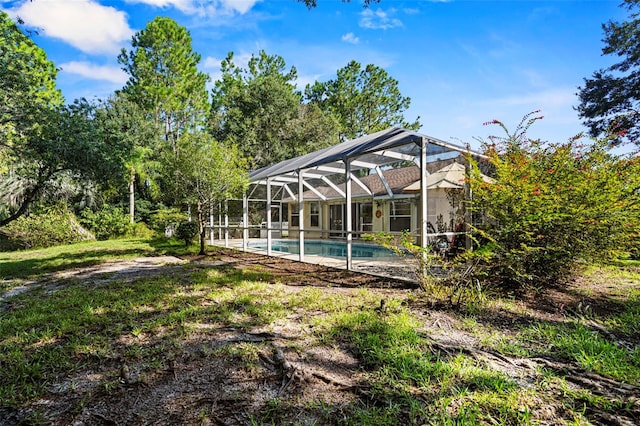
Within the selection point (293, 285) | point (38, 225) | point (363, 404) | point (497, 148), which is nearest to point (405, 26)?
point (497, 148)

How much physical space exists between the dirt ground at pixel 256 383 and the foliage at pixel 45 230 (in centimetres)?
1666

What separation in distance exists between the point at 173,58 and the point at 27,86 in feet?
69.3

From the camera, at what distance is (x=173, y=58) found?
24984 mm

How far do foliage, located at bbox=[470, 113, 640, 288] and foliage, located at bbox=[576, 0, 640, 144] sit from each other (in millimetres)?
11343

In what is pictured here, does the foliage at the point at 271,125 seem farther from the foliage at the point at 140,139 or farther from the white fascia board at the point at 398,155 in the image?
the white fascia board at the point at 398,155

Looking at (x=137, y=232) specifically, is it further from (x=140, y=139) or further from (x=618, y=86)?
(x=618, y=86)

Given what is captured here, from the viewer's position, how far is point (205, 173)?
10383 millimetres

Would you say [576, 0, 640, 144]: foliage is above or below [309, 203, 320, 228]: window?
above

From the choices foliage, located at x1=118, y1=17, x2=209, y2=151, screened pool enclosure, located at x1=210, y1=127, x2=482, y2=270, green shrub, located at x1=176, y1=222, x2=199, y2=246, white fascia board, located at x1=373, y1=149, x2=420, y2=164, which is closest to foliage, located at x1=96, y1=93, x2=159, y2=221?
foliage, located at x1=118, y1=17, x2=209, y2=151

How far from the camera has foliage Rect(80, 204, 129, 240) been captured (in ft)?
62.4

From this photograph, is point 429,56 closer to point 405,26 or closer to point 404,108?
point 405,26

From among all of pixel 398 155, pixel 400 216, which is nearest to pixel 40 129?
pixel 398 155

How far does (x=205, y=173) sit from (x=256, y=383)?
8835 mm

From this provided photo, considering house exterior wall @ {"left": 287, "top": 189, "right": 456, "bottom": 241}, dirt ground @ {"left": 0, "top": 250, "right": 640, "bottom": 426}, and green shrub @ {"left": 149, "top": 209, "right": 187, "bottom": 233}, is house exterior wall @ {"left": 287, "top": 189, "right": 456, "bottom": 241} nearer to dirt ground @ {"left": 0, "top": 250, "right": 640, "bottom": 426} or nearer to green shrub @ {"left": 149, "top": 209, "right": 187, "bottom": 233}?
dirt ground @ {"left": 0, "top": 250, "right": 640, "bottom": 426}
